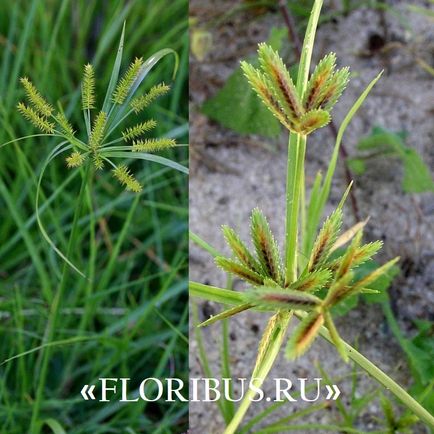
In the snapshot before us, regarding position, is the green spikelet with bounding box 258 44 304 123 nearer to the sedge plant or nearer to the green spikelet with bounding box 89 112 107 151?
the sedge plant

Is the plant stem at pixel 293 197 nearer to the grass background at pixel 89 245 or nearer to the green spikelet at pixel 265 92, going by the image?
the green spikelet at pixel 265 92

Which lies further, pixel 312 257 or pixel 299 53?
pixel 299 53

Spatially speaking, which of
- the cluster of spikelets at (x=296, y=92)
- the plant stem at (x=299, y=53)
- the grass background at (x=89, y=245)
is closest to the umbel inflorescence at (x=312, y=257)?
the cluster of spikelets at (x=296, y=92)

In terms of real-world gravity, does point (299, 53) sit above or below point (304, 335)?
above

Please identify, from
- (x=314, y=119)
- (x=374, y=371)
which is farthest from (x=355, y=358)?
(x=314, y=119)

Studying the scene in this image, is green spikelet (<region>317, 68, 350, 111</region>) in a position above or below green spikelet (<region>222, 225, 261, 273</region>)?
above

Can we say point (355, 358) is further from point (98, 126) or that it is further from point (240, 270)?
point (98, 126)

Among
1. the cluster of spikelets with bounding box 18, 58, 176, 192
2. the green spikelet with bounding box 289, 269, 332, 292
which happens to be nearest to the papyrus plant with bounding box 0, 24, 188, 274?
the cluster of spikelets with bounding box 18, 58, 176, 192

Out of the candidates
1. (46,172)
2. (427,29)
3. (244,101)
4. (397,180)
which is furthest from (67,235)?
(427,29)
